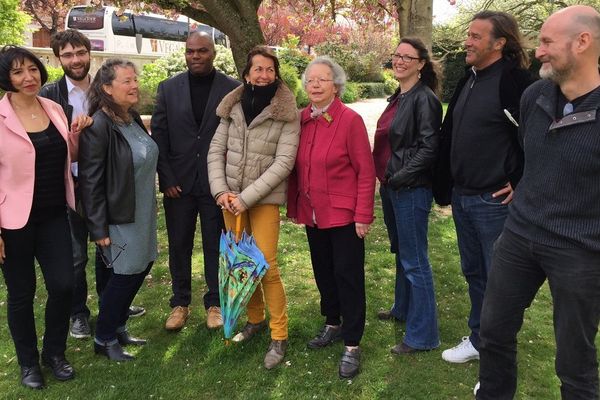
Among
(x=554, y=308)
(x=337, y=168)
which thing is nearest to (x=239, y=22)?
(x=337, y=168)

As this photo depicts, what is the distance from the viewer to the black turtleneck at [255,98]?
3.54 metres

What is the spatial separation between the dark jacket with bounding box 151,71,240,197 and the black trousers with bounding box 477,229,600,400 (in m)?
2.33

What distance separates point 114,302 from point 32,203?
36.1 inches

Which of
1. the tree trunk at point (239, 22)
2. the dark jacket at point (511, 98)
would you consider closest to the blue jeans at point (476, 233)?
the dark jacket at point (511, 98)

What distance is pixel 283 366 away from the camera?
3.71 meters

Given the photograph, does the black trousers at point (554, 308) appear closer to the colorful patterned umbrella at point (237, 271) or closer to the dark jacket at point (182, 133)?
the colorful patterned umbrella at point (237, 271)

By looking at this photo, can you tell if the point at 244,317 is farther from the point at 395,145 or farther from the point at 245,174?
the point at 395,145

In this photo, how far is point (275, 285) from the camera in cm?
370

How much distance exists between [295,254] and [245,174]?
8.54 ft

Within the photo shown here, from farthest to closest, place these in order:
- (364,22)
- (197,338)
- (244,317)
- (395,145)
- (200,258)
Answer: (364,22) < (200,258) < (244,317) < (197,338) < (395,145)

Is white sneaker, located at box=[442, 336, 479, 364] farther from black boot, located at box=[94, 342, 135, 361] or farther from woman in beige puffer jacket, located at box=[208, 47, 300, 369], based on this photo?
black boot, located at box=[94, 342, 135, 361]

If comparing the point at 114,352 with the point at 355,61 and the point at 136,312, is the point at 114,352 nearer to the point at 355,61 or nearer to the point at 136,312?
the point at 136,312

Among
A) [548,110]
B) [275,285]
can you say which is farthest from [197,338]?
[548,110]

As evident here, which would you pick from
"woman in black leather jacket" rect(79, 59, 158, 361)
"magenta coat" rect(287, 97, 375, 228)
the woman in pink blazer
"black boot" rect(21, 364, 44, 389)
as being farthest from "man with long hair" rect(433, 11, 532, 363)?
"black boot" rect(21, 364, 44, 389)
